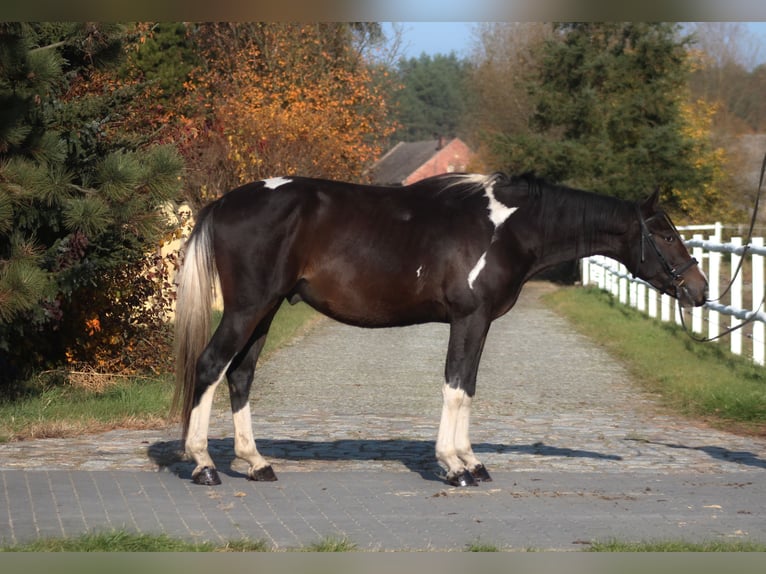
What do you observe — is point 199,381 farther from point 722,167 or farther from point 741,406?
point 722,167

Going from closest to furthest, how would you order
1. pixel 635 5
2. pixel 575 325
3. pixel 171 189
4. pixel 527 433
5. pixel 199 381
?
1. pixel 635 5
2. pixel 199 381
3. pixel 171 189
4. pixel 527 433
5. pixel 575 325

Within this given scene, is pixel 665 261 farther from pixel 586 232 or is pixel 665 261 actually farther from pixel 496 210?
pixel 496 210

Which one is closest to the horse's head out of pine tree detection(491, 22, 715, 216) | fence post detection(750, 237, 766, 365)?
fence post detection(750, 237, 766, 365)

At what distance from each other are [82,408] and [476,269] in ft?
15.4

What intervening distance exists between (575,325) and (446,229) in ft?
48.8

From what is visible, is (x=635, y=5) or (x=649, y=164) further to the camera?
(x=649, y=164)

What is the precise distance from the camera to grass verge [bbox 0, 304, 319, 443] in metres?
9.84

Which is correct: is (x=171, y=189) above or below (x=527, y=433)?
above

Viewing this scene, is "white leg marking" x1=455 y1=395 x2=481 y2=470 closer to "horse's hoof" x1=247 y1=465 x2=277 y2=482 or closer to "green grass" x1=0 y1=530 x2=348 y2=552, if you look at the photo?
"horse's hoof" x1=247 y1=465 x2=277 y2=482

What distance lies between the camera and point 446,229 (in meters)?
8.19

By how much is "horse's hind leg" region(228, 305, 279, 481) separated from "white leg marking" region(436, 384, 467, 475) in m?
1.20

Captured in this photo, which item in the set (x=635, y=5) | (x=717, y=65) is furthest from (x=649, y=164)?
(x=635, y=5)

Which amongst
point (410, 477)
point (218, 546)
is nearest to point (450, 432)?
point (410, 477)

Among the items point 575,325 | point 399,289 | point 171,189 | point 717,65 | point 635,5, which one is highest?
point 717,65
